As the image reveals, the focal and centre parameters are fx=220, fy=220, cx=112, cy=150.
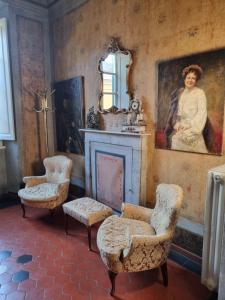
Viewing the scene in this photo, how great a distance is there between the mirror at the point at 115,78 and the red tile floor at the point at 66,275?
184 centimetres

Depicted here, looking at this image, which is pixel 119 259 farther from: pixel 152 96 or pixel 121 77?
pixel 121 77

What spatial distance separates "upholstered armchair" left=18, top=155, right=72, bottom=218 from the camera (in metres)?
3.22

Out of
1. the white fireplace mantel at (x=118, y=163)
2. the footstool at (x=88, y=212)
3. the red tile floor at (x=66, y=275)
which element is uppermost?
the white fireplace mantel at (x=118, y=163)

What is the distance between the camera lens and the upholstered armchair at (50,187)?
3217 millimetres

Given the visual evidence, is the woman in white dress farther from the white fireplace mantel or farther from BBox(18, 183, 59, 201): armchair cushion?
BBox(18, 183, 59, 201): armchair cushion

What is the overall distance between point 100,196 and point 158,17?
8.17 ft

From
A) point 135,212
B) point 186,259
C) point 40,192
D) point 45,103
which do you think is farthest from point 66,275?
point 45,103

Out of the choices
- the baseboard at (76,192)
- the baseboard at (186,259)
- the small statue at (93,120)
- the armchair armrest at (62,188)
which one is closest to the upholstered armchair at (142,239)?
the baseboard at (186,259)

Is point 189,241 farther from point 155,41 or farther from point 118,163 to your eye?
point 155,41

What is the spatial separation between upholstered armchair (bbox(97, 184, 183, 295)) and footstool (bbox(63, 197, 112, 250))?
35cm

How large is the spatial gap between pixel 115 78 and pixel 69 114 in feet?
4.27

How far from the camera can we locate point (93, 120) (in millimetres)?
3359

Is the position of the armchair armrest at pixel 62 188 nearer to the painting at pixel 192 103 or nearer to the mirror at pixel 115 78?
the mirror at pixel 115 78

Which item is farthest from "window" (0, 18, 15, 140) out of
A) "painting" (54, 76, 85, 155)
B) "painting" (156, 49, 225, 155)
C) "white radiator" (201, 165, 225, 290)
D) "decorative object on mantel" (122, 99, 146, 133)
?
"white radiator" (201, 165, 225, 290)
